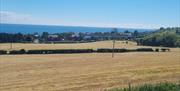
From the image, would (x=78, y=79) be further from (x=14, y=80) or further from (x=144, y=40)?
(x=144, y=40)

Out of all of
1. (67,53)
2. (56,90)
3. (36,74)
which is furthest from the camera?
(67,53)

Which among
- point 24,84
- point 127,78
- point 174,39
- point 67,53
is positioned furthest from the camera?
point 174,39

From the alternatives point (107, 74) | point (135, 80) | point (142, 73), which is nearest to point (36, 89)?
point (135, 80)

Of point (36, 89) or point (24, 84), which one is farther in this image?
point (24, 84)

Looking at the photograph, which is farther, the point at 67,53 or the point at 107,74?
the point at 67,53

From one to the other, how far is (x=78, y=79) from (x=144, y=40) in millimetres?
69046

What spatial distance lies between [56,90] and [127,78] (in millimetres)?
8342

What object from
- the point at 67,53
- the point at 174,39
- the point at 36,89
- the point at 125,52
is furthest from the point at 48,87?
the point at 174,39

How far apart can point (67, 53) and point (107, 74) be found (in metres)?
28.4

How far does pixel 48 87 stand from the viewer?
25812 mm

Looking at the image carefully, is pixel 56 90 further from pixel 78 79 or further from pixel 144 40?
pixel 144 40

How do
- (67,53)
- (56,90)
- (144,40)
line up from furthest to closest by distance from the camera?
(144,40) < (67,53) < (56,90)

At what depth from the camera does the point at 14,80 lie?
95.8 feet

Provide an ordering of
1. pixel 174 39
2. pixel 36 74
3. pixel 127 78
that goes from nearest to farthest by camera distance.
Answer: pixel 127 78
pixel 36 74
pixel 174 39
